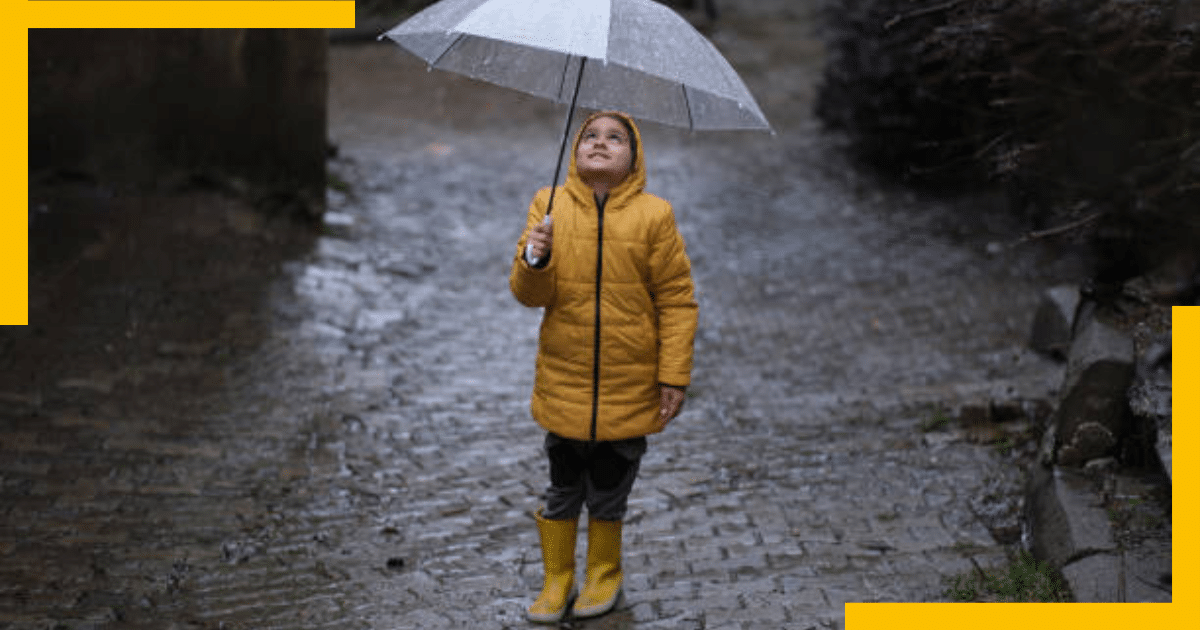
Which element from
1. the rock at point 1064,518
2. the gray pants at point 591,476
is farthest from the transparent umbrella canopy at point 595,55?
the rock at point 1064,518

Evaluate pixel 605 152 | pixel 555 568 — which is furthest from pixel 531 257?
pixel 555 568

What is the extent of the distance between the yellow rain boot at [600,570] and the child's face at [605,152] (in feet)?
3.66

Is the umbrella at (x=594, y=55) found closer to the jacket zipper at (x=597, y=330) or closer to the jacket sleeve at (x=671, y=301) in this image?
the jacket zipper at (x=597, y=330)

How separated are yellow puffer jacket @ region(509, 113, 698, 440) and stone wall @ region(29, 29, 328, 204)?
18.0 feet

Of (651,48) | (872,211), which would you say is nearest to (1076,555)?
(651,48)

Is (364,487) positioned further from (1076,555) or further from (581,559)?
(1076,555)

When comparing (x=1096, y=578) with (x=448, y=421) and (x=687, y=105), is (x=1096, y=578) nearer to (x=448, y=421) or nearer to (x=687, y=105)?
(x=687, y=105)

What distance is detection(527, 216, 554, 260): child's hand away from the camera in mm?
4207

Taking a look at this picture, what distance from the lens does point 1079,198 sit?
7.54 meters

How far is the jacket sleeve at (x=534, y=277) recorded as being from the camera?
4254 mm

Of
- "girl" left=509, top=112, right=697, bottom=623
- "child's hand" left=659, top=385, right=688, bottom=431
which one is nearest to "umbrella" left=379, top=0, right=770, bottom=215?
"girl" left=509, top=112, right=697, bottom=623

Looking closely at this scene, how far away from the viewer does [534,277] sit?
427 centimetres

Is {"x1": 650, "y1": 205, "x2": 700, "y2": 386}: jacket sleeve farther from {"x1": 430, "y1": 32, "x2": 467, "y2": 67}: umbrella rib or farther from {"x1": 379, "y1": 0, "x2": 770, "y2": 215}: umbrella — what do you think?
{"x1": 430, "y1": 32, "x2": 467, "y2": 67}: umbrella rib

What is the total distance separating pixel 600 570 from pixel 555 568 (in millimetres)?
145
